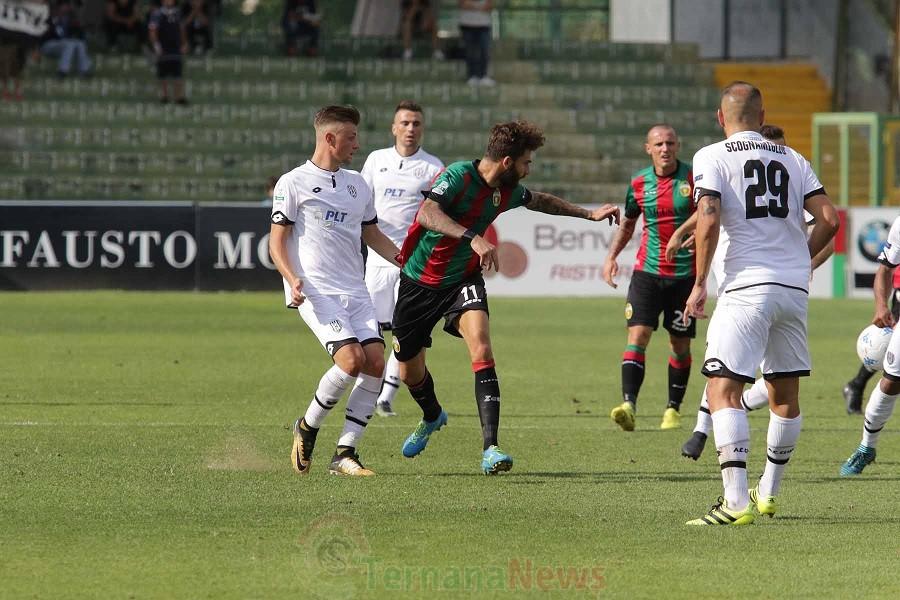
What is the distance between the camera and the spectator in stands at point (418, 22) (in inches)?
1328

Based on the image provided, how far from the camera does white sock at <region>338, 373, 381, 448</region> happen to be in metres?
9.05

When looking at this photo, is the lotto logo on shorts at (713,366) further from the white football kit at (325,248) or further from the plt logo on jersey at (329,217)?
the plt logo on jersey at (329,217)

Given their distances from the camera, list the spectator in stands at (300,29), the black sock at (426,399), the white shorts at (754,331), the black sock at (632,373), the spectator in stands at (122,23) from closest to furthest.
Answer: the white shorts at (754,331) < the black sock at (426,399) < the black sock at (632,373) < the spectator in stands at (122,23) < the spectator in stands at (300,29)

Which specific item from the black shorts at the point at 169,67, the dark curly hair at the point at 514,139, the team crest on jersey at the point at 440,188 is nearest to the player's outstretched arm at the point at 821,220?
the dark curly hair at the point at 514,139

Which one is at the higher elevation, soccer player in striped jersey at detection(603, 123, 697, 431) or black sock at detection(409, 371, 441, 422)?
soccer player in striped jersey at detection(603, 123, 697, 431)

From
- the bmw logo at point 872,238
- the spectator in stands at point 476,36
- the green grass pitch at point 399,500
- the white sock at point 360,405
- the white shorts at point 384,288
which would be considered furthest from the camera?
the spectator in stands at point 476,36

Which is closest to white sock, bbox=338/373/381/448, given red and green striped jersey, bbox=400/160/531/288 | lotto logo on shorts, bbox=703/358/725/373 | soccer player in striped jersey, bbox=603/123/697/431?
red and green striped jersey, bbox=400/160/531/288

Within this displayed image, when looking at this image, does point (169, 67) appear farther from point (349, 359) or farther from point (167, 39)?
point (349, 359)

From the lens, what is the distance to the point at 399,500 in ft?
26.3

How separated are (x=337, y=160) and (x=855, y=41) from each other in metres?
29.9

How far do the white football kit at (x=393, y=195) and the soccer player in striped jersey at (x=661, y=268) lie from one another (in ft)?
5.14

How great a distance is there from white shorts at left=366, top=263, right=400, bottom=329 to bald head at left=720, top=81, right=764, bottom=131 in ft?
15.8

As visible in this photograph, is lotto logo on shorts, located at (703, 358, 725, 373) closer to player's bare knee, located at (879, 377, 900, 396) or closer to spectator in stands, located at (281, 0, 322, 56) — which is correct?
player's bare knee, located at (879, 377, 900, 396)

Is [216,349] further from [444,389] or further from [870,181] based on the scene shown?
[870,181]
